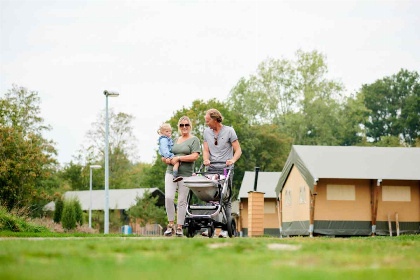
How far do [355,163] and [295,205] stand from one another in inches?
141

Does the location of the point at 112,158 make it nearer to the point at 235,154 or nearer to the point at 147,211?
the point at 147,211

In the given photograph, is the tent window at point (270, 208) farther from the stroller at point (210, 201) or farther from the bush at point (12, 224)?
the stroller at point (210, 201)

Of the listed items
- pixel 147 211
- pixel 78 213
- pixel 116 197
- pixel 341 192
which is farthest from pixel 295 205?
pixel 116 197

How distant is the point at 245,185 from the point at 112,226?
1592 cm

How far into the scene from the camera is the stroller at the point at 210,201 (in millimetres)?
9547

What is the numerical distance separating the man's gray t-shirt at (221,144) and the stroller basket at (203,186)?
26.0 inches

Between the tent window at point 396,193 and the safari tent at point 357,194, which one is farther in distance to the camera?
the tent window at point 396,193

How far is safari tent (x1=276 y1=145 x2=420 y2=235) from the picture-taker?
25.3 m

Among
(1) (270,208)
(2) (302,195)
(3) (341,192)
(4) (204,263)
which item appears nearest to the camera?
(4) (204,263)

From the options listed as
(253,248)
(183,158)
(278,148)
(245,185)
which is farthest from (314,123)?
(253,248)

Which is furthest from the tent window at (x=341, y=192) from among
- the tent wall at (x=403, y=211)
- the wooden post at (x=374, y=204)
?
the tent wall at (x=403, y=211)

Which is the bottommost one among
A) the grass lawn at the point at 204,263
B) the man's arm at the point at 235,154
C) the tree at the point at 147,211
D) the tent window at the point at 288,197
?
the tree at the point at 147,211

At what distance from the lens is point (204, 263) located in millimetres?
4422

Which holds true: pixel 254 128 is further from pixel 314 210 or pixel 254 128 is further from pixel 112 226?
pixel 314 210
